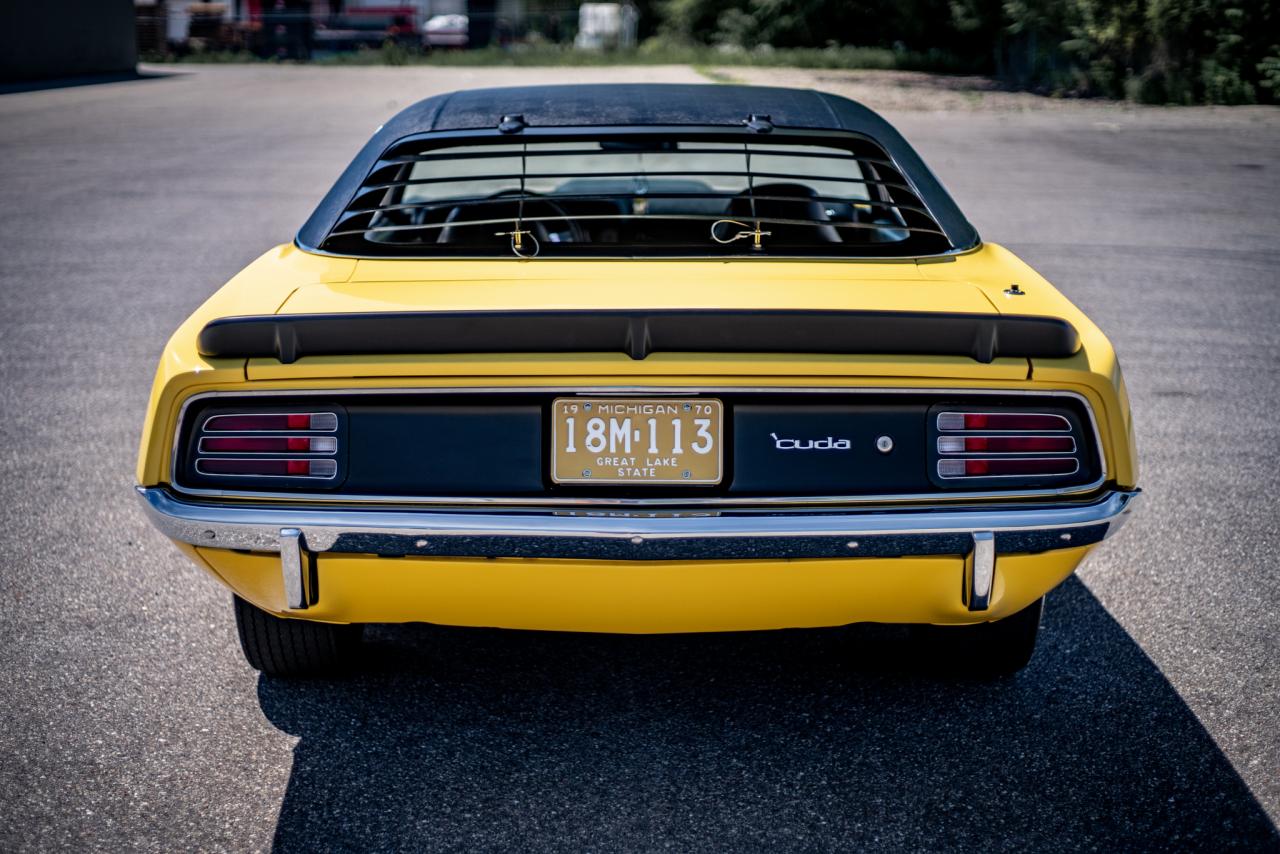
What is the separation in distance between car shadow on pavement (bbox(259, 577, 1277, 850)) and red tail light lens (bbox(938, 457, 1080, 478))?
687 mm

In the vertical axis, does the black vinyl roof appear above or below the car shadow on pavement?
above

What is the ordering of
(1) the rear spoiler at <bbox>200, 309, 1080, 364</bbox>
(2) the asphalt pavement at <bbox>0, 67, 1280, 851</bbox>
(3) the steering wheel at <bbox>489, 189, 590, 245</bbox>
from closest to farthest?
(1) the rear spoiler at <bbox>200, 309, 1080, 364</bbox>
(2) the asphalt pavement at <bbox>0, 67, 1280, 851</bbox>
(3) the steering wheel at <bbox>489, 189, 590, 245</bbox>

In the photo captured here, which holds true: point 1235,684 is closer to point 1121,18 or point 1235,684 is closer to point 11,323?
point 11,323

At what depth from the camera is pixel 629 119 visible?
329cm

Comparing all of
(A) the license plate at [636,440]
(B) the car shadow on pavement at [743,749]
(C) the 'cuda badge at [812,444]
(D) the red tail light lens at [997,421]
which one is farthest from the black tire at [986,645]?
(A) the license plate at [636,440]

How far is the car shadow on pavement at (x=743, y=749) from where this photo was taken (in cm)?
241

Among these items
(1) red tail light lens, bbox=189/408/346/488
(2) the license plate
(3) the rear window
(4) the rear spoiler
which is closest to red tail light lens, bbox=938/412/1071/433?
(4) the rear spoiler

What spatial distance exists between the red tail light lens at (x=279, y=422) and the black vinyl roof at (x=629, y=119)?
2.53ft

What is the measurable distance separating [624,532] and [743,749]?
0.72 metres

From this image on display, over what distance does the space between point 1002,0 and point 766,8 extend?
10483 millimetres

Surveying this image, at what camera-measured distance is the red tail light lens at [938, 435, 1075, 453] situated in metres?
2.41

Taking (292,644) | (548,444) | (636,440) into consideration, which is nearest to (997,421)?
(636,440)

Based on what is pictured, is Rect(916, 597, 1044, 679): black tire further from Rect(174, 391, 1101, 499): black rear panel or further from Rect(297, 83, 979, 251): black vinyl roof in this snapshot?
Rect(297, 83, 979, 251): black vinyl roof

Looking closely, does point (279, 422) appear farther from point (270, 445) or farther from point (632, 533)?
point (632, 533)
